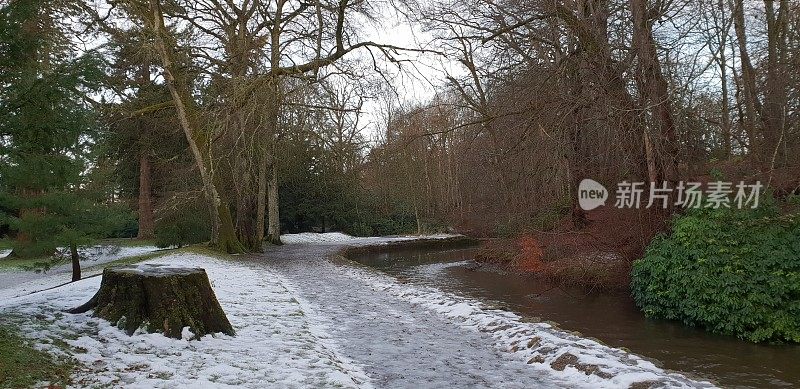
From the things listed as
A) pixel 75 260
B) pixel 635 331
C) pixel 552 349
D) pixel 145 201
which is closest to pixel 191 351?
pixel 552 349

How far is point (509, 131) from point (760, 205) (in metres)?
5.71

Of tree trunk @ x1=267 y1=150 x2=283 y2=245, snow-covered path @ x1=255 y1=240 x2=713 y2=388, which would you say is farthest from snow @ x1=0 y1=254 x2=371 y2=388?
tree trunk @ x1=267 y1=150 x2=283 y2=245

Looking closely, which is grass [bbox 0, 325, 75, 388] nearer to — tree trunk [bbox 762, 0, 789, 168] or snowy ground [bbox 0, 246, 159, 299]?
snowy ground [bbox 0, 246, 159, 299]

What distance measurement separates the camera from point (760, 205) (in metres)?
9.48

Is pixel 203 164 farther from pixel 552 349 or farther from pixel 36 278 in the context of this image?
pixel 552 349

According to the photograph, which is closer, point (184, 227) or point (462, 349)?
point (462, 349)

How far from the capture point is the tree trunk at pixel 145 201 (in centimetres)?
3158

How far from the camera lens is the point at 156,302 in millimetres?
6477

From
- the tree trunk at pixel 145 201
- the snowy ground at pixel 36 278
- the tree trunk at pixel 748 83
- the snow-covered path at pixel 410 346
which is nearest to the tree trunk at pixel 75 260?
the snowy ground at pixel 36 278

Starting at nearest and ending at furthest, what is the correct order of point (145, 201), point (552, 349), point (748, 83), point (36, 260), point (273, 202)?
1. point (552, 349)
2. point (748, 83)
3. point (36, 260)
4. point (273, 202)
5. point (145, 201)

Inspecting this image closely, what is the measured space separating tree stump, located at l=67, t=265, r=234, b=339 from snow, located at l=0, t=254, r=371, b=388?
4.8 inches

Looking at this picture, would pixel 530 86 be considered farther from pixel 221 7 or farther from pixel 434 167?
pixel 434 167

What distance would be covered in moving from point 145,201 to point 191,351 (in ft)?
94.0

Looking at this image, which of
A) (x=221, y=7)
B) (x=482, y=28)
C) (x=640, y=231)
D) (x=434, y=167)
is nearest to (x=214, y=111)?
(x=221, y=7)
